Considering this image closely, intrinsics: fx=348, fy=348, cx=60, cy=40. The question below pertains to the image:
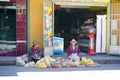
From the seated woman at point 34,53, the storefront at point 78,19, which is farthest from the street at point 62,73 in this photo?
the storefront at point 78,19

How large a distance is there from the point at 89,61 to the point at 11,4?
4.42m

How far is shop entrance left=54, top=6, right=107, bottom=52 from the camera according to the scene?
17.4 m

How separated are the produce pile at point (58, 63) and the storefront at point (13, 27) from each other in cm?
183

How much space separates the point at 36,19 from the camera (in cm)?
1597

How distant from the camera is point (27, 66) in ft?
46.3

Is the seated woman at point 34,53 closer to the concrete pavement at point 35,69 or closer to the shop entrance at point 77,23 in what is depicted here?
the concrete pavement at point 35,69

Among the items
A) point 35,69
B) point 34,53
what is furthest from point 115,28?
point 35,69

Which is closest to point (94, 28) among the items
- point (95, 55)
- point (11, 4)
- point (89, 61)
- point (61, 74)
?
point (95, 55)

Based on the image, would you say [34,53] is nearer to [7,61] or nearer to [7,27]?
[7,61]

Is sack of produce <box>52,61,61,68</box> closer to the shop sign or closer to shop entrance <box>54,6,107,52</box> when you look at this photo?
the shop sign

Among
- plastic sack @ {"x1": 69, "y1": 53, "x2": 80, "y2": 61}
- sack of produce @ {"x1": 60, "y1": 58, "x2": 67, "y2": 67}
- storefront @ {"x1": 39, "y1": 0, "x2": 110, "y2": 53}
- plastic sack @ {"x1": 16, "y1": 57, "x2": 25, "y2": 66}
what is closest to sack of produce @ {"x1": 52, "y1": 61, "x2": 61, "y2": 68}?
sack of produce @ {"x1": 60, "y1": 58, "x2": 67, "y2": 67}

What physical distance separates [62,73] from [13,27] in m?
4.36

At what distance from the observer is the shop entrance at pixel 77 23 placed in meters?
17.4

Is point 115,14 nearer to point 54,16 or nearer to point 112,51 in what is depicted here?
point 112,51
